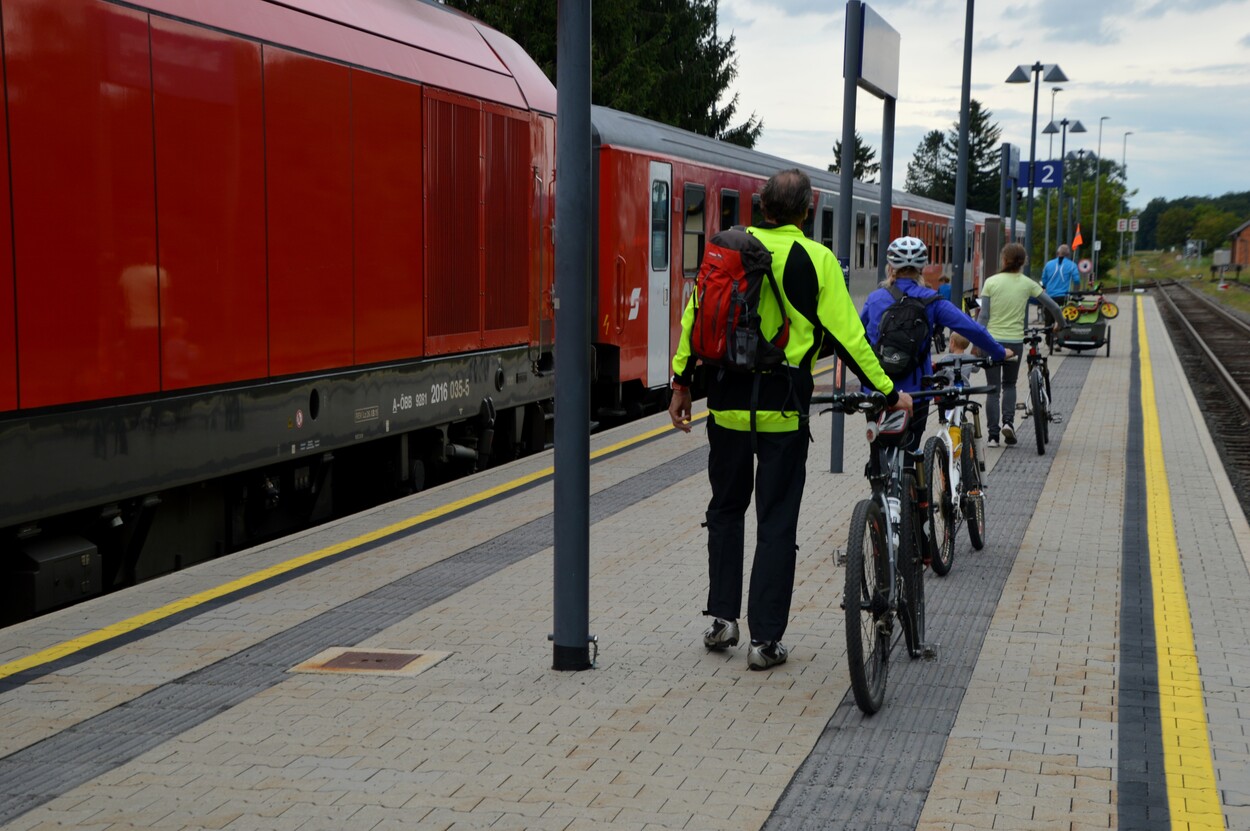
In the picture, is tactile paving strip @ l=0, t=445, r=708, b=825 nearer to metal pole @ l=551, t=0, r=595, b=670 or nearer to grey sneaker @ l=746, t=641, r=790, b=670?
metal pole @ l=551, t=0, r=595, b=670

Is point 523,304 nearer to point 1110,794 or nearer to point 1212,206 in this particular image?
point 1110,794

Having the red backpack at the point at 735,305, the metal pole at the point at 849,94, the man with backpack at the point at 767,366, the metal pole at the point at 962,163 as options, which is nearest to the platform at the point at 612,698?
the man with backpack at the point at 767,366

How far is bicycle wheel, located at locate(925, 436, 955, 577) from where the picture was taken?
26.1 ft

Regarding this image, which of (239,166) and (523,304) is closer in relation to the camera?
(239,166)

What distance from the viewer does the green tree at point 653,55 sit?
3781cm

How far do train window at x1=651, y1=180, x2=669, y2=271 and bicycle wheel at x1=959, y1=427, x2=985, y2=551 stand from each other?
795 cm

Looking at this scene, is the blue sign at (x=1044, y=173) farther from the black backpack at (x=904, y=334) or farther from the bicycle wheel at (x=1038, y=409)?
the black backpack at (x=904, y=334)

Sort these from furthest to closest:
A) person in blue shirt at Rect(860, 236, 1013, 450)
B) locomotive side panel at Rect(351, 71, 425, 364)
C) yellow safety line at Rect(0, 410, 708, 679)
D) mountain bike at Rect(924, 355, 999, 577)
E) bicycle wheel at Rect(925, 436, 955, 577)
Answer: locomotive side panel at Rect(351, 71, 425, 364)
bicycle wheel at Rect(925, 436, 955, 577)
mountain bike at Rect(924, 355, 999, 577)
person in blue shirt at Rect(860, 236, 1013, 450)
yellow safety line at Rect(0, 410, 708, 679)

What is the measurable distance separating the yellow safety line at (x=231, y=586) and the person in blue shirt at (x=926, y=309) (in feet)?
10.1

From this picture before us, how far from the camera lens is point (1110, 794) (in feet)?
15.4

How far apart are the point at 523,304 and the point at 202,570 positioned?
513cm

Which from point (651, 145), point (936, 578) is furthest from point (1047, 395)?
point (936, 578)

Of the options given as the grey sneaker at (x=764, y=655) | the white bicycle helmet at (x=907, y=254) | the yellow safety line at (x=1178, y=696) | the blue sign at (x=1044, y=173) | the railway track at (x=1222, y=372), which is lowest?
the railway track at (x=1222, y=372)

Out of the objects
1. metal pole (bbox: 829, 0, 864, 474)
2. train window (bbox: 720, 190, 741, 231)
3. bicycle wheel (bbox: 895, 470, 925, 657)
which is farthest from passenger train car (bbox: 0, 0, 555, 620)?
train window (bbox: 720, 190, 741, 231)
